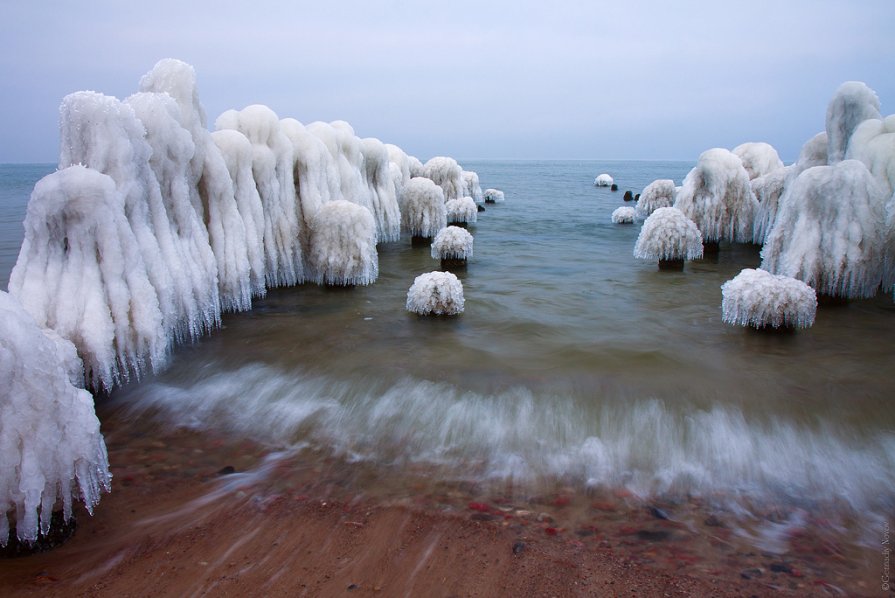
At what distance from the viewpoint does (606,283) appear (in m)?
9.95

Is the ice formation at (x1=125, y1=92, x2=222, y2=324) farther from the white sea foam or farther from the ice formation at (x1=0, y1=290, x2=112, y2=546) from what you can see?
the ice formation at (x1=0, y1=290, x2=112, y2=546)

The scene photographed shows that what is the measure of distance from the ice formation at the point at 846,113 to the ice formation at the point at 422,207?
793cm

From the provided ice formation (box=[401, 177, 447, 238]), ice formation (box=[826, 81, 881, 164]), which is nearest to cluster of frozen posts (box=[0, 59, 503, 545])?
ice formation (box=[401, 177, 447, 238])

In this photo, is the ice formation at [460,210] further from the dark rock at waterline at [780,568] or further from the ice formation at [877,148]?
the dark rock at waterline at [780,568]

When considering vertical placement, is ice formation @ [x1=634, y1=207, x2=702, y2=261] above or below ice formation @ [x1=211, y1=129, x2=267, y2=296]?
below

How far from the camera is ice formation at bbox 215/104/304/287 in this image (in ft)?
27.0

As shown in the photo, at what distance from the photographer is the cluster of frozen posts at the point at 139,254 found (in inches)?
113

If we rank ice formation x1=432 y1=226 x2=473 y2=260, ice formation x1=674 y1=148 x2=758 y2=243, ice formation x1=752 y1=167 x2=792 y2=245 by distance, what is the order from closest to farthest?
ice formation x1=432 y1=226 x2=473 y2=260 < ice formation x1=752 y1=167 x2=792 y2=245 < ice formation x1=674 y1=148 x2=758 y2=243

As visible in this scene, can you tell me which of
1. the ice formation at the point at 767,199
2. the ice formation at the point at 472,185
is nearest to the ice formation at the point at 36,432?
the ice formation at the point at 767,199

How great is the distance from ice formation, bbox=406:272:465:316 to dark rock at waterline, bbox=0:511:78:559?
195 inches

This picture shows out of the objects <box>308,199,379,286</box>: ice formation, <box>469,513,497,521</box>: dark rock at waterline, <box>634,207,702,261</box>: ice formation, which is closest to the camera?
<box>469,513,497,521</box>: dark rock at waterline

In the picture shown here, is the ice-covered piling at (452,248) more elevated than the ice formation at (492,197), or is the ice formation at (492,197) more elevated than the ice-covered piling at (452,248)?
the ice formation at (492,197)

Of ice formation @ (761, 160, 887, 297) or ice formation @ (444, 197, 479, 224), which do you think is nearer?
ice formation @ (761, 160, 887, 297)

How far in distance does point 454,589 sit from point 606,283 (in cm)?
786
